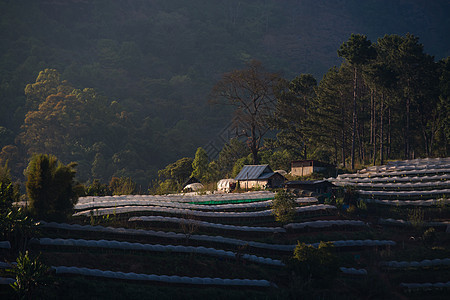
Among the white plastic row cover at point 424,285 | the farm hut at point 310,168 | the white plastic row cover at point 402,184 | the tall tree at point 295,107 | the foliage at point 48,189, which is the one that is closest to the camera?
the white plastic row cover at point 424,285

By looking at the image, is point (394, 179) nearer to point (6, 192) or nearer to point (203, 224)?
point (203, 224)

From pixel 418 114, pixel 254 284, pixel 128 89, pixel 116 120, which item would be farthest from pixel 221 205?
pixel 128 89

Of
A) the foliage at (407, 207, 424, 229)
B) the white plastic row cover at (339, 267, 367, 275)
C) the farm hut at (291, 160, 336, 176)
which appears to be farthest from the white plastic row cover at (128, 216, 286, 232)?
the farm hut at (291, 160, 336, 176)

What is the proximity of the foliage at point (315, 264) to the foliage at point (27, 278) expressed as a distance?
15138mm

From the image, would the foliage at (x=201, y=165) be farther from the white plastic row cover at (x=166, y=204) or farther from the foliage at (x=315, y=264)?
the foliage at (x=315, y=264)

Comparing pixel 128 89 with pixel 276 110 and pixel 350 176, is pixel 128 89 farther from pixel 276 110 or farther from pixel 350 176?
pixel 350 176

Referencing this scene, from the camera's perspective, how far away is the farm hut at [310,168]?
211 ft

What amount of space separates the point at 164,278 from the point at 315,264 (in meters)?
9.34

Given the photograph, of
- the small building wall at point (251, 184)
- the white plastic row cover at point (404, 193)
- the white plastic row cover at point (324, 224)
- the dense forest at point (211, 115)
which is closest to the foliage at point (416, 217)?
the white plastic row cover at point (404, 193)

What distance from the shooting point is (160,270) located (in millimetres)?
29453

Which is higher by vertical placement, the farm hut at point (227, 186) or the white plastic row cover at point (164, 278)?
the farm hut at point (227, 186)

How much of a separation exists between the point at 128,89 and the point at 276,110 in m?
121

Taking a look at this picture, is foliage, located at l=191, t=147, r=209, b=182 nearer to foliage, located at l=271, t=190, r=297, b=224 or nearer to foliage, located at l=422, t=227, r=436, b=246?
foliage, located at l=271, t=190, r=297, b=224

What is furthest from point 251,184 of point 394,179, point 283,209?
point 283,209
